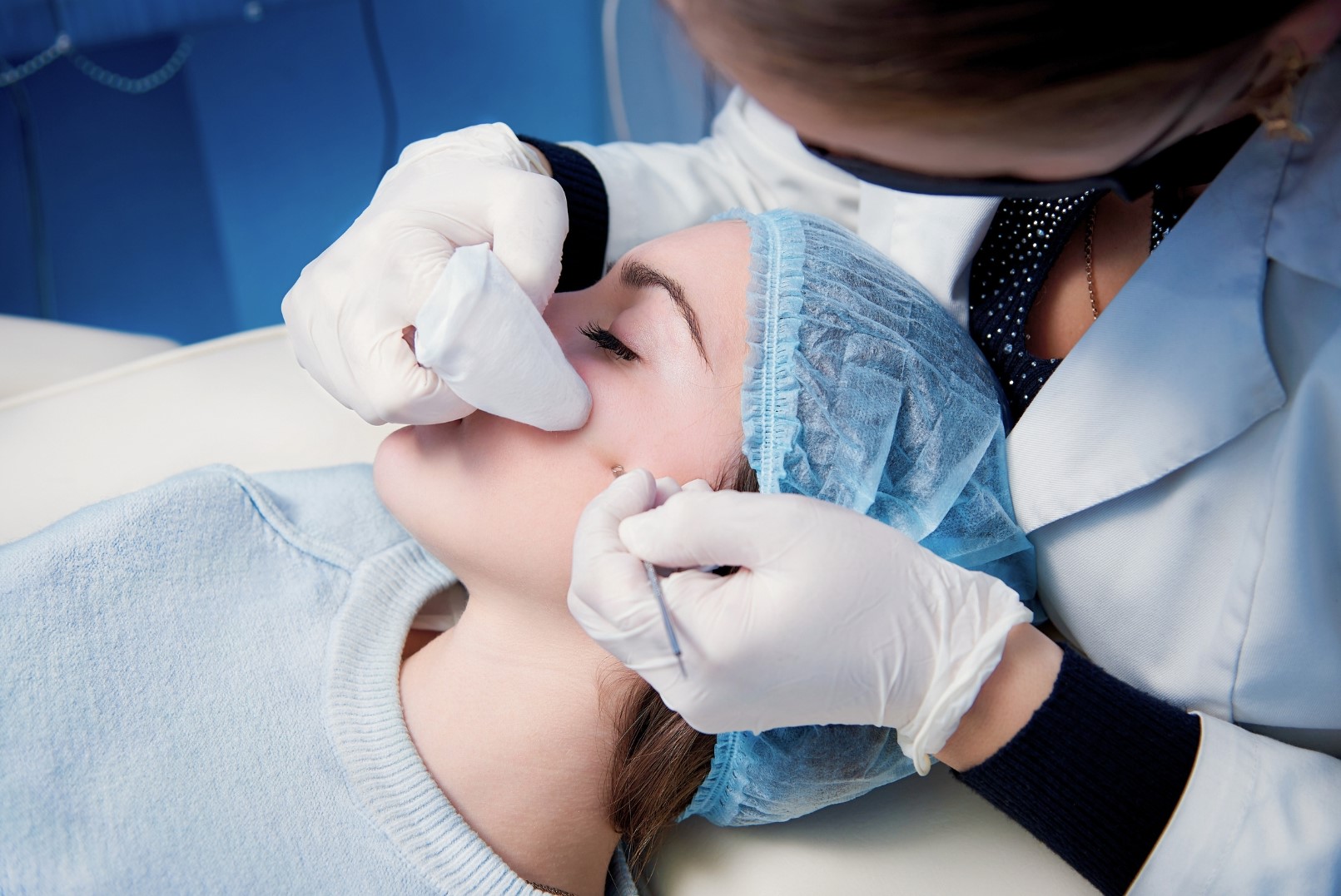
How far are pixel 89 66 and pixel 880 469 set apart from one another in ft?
8.85

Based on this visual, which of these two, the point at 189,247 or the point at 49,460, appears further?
the point at 189,247

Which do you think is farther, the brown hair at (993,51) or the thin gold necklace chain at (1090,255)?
the thin gold necklace chain at (1090,255)

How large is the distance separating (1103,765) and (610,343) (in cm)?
64

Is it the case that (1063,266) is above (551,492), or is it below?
above

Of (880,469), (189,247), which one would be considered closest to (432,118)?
(189,247)

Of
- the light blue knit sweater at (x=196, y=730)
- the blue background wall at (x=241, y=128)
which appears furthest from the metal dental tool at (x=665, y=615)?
the blue background wall at (x=241, y=128)

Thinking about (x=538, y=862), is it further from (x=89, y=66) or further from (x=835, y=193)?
(x=89, y=66)

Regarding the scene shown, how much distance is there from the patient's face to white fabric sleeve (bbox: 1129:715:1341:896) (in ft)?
1.81

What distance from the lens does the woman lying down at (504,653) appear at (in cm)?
93

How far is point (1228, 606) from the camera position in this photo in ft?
3.09

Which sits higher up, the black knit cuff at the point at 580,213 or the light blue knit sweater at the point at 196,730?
the black knit cuff at the point at 580,213

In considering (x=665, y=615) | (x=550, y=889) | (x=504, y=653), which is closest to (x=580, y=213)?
(x=504, y=653)

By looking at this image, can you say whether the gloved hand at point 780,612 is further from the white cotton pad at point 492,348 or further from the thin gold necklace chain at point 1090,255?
the thin gold necklace chain at point 1090,255

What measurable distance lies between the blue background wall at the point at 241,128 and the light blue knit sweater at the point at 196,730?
190cm
